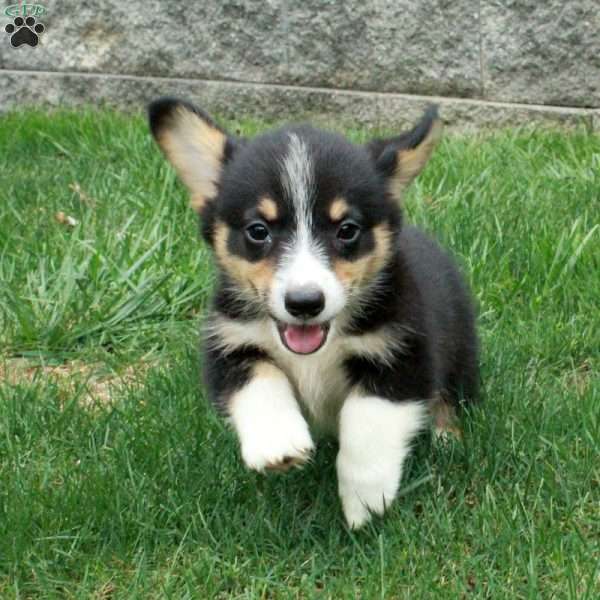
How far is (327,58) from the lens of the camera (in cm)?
718

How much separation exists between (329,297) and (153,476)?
2.52 feet

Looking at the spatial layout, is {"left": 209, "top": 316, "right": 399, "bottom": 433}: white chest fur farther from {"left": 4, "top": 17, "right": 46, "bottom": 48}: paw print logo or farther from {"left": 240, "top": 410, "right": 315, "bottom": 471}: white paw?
{"left": 4, "top": 17, "right": 46, "bottom": 48}: paw print logo

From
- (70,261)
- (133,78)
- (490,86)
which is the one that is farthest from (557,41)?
(70,261)

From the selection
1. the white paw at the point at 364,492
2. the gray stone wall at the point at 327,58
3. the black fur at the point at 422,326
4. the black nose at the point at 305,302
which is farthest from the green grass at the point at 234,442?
the gray stone wall at the point at 327,58

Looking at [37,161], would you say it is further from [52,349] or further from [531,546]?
[531,546]

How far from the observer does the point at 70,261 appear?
490 cm

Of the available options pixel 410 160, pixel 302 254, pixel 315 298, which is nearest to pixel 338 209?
pixel 302 254

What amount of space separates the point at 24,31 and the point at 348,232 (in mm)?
5088

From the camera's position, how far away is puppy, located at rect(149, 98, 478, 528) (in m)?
3.12

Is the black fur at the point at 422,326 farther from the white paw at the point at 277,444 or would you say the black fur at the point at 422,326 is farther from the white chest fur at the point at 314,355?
the white paw at the point at 277,444

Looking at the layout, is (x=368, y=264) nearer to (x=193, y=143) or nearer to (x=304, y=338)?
(x=304, y=338)

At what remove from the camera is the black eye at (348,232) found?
3207 millimetres

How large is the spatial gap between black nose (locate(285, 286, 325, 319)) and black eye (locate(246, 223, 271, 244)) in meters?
0.25
